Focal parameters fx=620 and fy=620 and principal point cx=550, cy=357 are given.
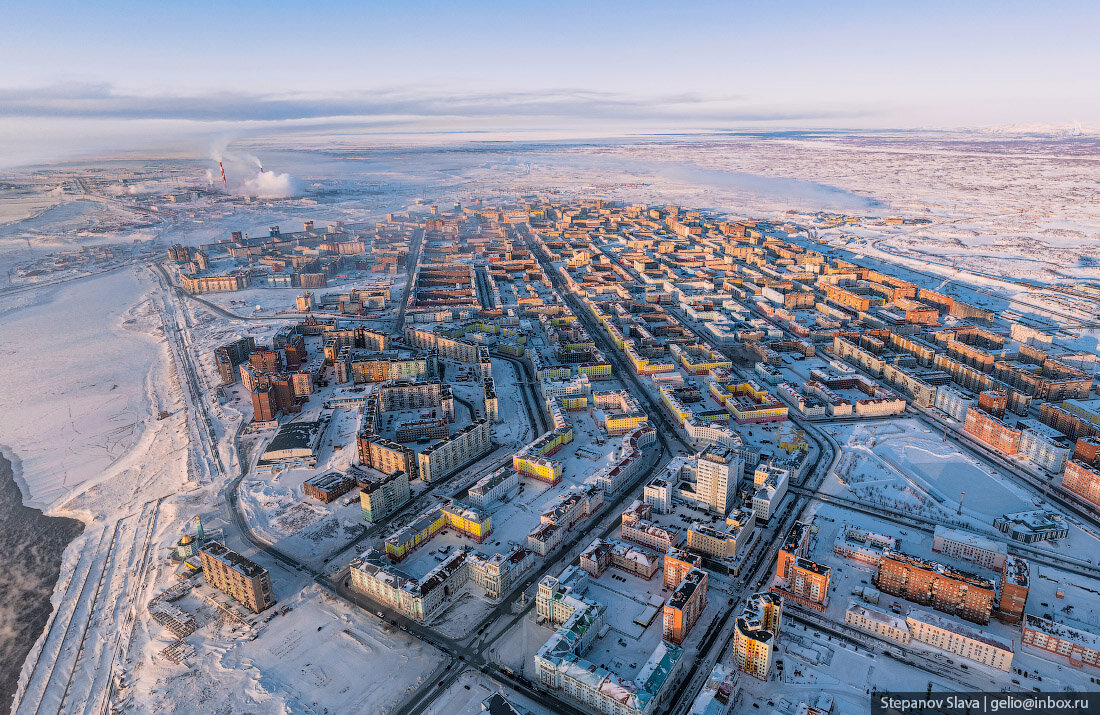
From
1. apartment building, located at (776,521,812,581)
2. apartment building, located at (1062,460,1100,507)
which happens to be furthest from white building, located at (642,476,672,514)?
apartment building, located at (1062,460,1100,507)

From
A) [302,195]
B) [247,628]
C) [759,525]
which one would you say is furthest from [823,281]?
[302,195]

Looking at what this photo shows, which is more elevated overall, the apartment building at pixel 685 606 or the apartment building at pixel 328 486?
the apartment building at pixel 685 606

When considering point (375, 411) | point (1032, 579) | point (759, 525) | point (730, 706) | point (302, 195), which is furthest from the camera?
point (302, 195)

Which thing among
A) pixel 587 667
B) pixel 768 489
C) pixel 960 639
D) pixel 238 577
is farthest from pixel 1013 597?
pixel 238 577

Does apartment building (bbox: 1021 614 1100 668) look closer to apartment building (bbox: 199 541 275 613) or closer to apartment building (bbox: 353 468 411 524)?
apartment building (bbox: 353 468 411 524)

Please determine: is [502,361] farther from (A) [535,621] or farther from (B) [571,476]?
(A) [535,621]

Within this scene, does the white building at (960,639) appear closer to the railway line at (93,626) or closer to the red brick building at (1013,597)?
the red brick building at (1013,597)

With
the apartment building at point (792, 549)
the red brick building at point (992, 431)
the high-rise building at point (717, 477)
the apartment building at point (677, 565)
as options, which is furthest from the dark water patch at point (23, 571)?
the red brick building at point (992, 431)

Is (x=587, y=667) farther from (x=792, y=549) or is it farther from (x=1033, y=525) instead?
(x=1033, y=525)
